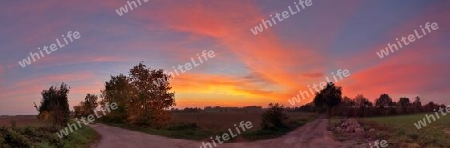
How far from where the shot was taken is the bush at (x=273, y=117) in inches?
1781

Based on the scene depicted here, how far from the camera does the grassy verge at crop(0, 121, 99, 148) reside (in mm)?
18491

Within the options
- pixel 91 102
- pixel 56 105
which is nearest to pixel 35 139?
pixel 56 105

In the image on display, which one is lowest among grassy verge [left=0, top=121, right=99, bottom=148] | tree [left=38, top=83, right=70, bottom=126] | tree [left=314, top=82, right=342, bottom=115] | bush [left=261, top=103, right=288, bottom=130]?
tree [left=314, top=82, right=342, bottom=115]

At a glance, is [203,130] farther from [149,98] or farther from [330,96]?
[330,96]

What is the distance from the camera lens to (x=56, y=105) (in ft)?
107

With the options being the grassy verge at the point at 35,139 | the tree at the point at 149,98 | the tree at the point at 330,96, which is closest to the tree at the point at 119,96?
the tree at the point at 149,98

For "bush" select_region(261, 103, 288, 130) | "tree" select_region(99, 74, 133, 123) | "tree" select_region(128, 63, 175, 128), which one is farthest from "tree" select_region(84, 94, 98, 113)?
"bush" select_region(261, 103, 288, 130)

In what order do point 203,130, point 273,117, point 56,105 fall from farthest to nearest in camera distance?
point 273,117, point 203,130, point 56,105

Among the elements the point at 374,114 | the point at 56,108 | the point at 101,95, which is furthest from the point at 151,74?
the point at 374,114

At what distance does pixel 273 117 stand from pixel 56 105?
22379 mm

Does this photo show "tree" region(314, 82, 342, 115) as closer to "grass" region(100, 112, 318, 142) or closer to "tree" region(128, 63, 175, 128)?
"grass" region(100, 112, 318, 142)

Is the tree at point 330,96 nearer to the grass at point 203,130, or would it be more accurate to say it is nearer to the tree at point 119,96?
the grass at point 203,130

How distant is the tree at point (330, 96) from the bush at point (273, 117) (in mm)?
56522

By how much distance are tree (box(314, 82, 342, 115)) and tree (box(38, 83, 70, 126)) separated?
2998 inches
